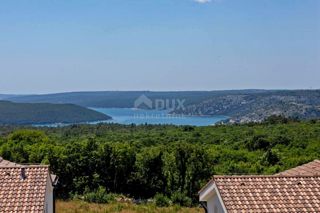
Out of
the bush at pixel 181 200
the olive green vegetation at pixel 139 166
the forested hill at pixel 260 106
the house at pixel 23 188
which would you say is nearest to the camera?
the house at pixel 23 188

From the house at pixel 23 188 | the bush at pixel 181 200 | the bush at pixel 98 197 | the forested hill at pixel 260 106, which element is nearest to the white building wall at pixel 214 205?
the house at pixel 23 188

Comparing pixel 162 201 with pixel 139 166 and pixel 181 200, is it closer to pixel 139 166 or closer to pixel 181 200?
pixel 181 200

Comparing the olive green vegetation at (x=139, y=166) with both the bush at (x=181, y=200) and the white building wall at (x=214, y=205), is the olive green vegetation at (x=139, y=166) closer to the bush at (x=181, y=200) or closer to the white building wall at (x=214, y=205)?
the bush at (x=181, y=200)

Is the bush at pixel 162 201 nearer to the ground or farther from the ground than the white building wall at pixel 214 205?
nearer to the ground

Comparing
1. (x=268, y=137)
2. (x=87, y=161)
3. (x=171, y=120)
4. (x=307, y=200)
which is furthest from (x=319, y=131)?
(x=171, y=120)

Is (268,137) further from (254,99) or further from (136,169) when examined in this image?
(254,99)

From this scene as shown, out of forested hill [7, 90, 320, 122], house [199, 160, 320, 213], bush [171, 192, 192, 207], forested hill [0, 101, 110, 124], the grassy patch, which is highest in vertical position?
house [199, 160, 320, 213]

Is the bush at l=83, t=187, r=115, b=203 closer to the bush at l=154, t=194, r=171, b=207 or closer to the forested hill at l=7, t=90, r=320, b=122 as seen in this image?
the bush at l=154, t=194, r=171, b=207

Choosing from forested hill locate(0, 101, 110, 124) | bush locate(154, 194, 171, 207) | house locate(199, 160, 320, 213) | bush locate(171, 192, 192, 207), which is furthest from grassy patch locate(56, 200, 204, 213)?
forested hill locate(0, 101, 110, 124)
